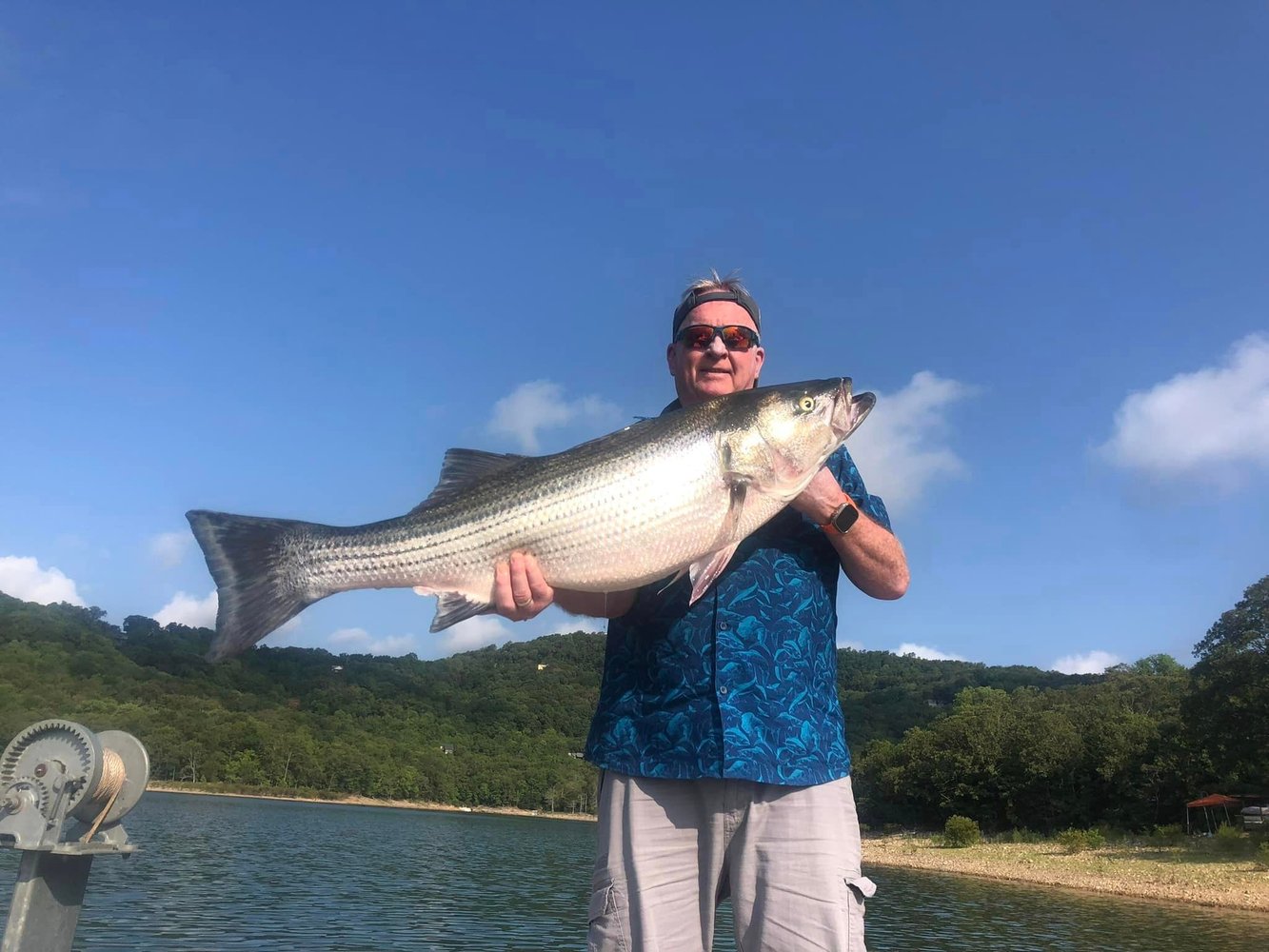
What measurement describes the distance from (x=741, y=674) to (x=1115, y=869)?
60.2 m

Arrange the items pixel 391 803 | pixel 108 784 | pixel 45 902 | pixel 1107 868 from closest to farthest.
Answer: pixel 45 902 < pixel 108 784 < pixel 1107 868 < pixel 391 803

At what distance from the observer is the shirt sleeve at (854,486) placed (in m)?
4.52

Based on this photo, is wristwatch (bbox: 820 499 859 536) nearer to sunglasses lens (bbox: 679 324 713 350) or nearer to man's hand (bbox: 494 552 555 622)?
sunglasses lens (bbox: 679 324 713 350)

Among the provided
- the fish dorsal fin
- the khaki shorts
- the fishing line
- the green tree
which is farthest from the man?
the green tree

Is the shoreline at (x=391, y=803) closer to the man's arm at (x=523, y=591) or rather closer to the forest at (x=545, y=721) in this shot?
the forest at (x=545, y=721)

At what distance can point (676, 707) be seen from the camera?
13.4 ft

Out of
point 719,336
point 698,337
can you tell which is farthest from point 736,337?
point 698,337

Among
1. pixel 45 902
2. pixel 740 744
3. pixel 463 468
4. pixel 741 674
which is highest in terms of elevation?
pixel 463 468

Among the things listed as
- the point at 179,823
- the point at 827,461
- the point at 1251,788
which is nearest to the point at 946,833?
the point at 1251,788

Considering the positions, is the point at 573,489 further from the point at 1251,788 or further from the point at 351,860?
the point at 1251,788

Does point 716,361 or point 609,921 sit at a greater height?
point 716,361

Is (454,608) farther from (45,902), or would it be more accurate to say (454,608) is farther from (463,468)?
(45,902)

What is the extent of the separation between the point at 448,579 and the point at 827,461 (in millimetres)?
2110

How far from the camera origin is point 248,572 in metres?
4.50
